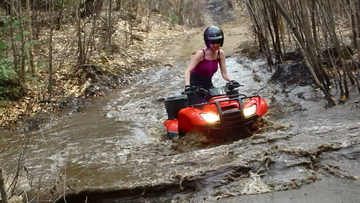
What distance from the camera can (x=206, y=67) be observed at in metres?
6.15

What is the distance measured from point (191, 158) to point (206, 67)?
2073mm

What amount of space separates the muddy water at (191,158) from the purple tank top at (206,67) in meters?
1.27

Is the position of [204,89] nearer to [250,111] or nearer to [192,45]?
[250,111]

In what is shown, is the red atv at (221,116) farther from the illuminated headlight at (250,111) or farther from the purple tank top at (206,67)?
the purple tank top at (206,67)

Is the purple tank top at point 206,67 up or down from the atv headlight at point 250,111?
up

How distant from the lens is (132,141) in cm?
667

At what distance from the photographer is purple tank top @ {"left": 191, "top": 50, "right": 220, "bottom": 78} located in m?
6.10

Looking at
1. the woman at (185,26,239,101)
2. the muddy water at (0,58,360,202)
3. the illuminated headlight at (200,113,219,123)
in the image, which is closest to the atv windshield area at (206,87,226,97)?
the woman at (185,26,239,101)

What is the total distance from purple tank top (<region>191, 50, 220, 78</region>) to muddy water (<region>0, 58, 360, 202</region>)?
4.15 ft

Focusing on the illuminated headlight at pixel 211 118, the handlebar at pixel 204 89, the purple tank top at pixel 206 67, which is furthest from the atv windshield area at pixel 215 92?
the illuminated headlight at pixel 211 118

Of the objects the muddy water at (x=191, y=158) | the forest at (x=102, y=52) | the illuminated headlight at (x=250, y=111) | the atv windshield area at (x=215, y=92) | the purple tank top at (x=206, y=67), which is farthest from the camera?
the forest at (x=102, y=52)

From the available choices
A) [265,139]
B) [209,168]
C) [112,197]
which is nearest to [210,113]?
[265,139]

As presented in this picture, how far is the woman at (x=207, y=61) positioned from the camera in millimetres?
5664

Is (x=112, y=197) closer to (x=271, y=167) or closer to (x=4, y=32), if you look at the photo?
(x=271, y=167)
